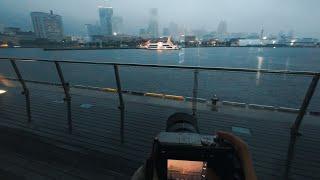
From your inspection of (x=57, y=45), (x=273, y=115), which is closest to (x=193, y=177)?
(x=273, y=115)

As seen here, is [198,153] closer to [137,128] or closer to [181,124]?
[181,124]

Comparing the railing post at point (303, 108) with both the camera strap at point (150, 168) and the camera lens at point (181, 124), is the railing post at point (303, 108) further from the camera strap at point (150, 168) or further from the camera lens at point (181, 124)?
the camera strap at point (150, 168)

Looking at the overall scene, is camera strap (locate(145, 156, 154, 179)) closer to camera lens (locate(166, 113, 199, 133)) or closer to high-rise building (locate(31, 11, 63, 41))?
camera lens (locate(166, 113, 199, 133))

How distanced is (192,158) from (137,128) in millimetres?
3436

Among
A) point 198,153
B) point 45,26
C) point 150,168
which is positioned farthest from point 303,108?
point 45,26

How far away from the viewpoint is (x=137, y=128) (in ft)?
18.1

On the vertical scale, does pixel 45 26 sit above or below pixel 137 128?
above

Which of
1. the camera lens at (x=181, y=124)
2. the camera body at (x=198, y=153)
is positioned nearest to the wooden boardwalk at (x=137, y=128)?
the camera lens at (x=181, y=124)

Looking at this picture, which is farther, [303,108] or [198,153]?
[303,108]

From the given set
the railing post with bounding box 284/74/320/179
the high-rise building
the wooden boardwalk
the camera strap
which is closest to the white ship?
the high-rise building

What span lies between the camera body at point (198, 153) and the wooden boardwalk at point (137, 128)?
5.67ft

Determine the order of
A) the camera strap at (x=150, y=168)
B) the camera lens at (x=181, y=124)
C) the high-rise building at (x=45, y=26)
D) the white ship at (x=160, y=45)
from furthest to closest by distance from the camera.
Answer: the high-rise building at (x=45, y=26) → the white ship at (x=160, y=45) → the camera lens at (x=181, y=124) → the camera strap at (x=150, y=168)

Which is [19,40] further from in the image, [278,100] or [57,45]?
[278,100]

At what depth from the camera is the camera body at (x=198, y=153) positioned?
213 cm
